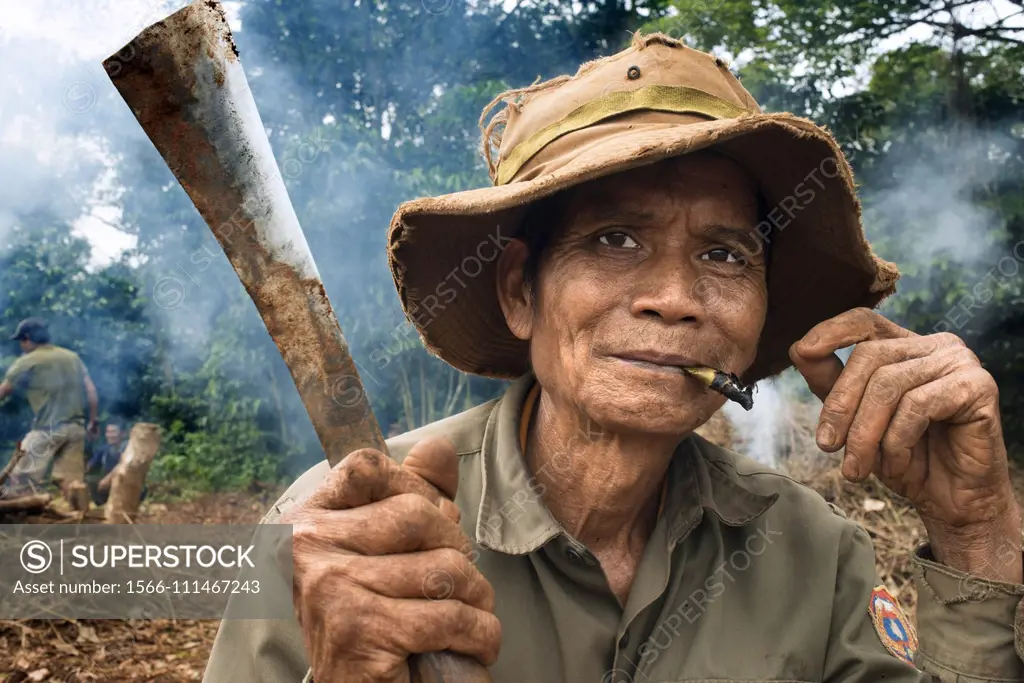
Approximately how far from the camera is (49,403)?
8664 mm

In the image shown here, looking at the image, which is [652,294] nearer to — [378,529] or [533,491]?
[533,491]

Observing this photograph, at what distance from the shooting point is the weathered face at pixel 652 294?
217 cm

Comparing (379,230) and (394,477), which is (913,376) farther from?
(379,230)

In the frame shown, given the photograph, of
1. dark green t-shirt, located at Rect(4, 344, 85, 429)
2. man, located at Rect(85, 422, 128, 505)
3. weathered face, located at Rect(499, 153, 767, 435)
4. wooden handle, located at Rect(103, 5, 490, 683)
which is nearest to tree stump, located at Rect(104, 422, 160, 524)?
man, located at Rect(85, 422, 128, 505)

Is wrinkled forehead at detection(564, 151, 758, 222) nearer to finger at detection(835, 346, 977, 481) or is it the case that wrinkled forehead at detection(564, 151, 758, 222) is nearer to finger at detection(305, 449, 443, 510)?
finger at detection(835, 346, 977, 481)

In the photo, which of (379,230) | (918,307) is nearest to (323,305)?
(918,307)

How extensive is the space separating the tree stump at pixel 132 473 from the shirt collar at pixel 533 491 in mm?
7006

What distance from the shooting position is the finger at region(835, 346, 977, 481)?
2080mm

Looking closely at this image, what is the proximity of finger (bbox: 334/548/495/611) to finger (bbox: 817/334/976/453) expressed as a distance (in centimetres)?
109

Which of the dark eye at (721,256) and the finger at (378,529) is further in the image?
the dark eye at (721,256)

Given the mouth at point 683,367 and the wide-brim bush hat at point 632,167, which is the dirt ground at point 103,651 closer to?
the wide-brim bush hat at point 632,167

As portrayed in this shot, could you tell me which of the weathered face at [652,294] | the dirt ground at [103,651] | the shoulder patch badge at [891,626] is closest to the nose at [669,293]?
the weathered face at [652,294]

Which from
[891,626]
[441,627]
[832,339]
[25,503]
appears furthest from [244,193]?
[25,503]

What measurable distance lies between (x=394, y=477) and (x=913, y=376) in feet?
4.69
